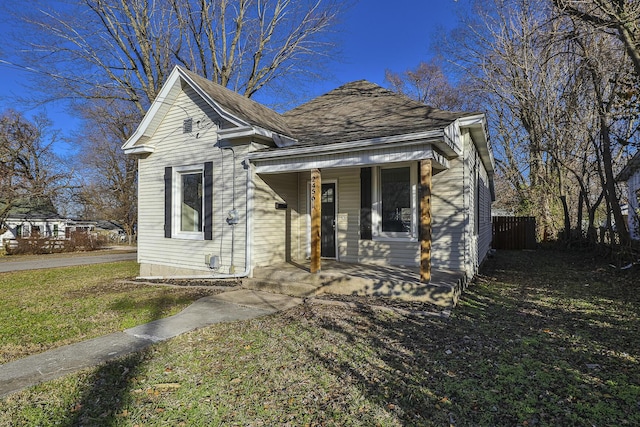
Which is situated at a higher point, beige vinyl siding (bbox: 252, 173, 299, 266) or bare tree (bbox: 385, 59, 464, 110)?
bare tree (bbox: 385, 59, 464, 110)

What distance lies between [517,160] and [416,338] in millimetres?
20649

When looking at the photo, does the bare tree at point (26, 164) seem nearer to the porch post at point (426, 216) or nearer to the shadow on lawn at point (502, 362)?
the porch post at point (426, 216)

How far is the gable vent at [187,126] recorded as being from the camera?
8659mm

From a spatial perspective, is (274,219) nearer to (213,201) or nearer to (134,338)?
(213,201)

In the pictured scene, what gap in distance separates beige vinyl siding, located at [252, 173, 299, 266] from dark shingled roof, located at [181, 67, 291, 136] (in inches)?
49.3

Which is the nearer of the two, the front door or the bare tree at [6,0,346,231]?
the front door

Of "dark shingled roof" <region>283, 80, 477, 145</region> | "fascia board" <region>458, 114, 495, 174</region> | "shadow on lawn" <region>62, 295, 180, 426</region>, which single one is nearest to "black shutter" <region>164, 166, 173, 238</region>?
"dark shingled roof" <region>283, 80, 477, 145</region>

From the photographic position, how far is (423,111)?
8102 mm

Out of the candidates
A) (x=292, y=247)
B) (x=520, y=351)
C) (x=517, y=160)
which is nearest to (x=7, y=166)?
(x=292, y=247)

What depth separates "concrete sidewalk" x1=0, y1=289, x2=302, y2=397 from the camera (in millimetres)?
3371

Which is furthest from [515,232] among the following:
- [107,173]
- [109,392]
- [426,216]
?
[107,173]

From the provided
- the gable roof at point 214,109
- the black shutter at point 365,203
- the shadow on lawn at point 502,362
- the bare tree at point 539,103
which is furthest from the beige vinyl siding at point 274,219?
the bare tree at point 539,103

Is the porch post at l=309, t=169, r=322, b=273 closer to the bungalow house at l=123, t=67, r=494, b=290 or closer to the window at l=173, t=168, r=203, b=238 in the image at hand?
the bungalow house at l=123, t=67, r=494, b=290

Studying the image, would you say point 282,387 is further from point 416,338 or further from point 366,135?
point 366,135
